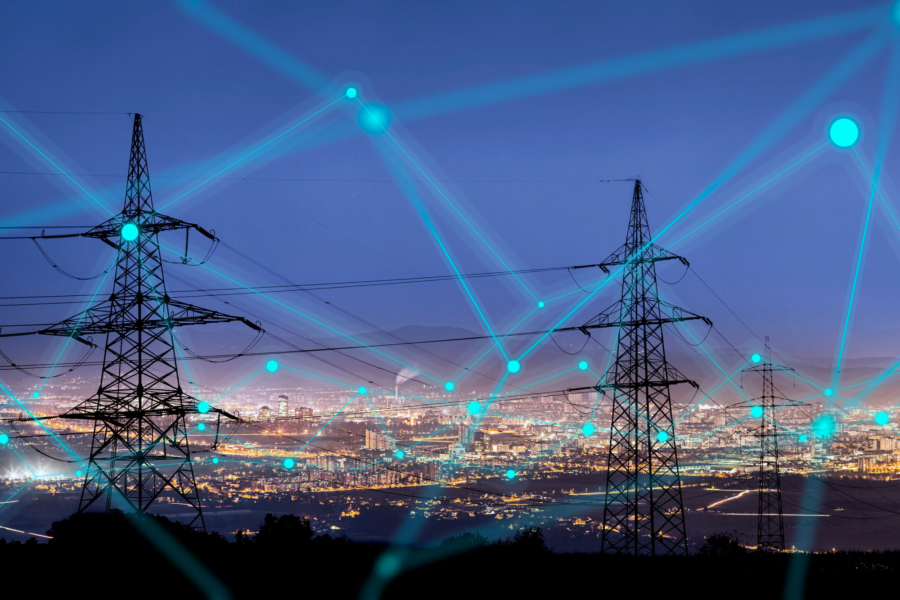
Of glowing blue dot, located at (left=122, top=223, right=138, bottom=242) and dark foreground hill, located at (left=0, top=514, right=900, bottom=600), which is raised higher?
glowing blue dot, located at (left=122, top=223, right=138, bottom=242)

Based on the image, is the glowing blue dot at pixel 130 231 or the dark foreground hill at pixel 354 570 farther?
the glowing blue dot at pixel 130 231

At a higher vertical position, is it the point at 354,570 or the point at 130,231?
the point at 130,231

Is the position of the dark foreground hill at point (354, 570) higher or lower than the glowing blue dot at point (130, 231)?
lower

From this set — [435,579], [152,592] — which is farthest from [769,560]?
[152,592]

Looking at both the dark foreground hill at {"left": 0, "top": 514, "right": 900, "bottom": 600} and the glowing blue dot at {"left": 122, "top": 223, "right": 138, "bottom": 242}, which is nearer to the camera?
the dark foreground hill at {"left": 0, "top": 514, "right": 900, "bottom": 600}
